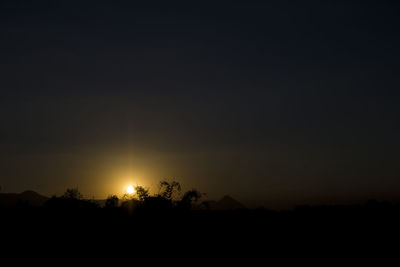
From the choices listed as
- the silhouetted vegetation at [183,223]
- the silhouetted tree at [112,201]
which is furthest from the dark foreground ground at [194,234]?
the silhouetted tree at [112,201]

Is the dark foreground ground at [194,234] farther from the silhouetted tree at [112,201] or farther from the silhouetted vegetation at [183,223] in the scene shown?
the silhouetted tree at [112,201]

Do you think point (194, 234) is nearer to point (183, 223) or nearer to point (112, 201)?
point (183, 223)

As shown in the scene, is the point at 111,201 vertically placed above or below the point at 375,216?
above

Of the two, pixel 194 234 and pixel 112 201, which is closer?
pixel 194 234

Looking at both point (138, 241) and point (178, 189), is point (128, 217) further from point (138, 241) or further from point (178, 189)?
point (178, 189)

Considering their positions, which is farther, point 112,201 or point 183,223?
point 112,201

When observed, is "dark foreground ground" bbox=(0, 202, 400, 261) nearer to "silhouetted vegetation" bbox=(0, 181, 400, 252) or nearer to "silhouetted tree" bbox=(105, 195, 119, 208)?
"silhouetted vegetation" bbox=(0, 181, 400, 252)

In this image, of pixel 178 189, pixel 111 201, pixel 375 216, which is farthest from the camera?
pixel 111 201

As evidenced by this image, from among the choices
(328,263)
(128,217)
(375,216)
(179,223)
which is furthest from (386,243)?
(128,217)

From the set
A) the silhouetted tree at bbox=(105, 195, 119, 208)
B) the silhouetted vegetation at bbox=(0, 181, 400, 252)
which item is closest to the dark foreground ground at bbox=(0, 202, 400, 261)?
the silhouetted vegetation at bbox=(0, 181, 400, 252)

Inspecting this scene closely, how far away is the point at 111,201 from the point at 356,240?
35807 mm

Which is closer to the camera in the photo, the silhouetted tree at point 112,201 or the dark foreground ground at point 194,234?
the dark foreground ground at point 194,234

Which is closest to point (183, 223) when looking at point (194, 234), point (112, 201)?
point (194, 234)

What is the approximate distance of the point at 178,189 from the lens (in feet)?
167
